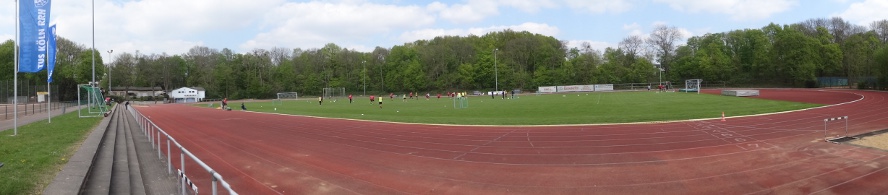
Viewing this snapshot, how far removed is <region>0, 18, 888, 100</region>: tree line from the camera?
70938 millimetres

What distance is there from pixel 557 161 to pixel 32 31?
65.3 feet

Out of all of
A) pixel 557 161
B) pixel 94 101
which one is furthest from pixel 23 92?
pixel 557 161

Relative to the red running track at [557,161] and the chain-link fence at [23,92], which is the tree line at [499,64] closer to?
the chain-link fence at [23,92]

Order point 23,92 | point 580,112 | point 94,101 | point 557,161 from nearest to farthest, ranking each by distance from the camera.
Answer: point 557,161
point 580,112
point 94,101
point 23,92

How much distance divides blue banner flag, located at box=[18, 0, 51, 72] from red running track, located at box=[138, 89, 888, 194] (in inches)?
255

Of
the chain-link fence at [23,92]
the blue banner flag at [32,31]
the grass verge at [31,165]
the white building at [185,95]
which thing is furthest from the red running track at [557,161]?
the white building at [185,95]

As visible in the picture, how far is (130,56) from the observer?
332 ft

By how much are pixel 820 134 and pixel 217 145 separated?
20869mm

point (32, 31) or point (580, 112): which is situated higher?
point (32, 31)

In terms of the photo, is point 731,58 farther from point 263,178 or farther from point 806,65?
point 263,178

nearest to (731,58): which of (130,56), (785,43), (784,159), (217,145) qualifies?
(785,43)

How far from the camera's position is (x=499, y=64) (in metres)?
89.1

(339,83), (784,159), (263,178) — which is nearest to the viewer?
(263,178)

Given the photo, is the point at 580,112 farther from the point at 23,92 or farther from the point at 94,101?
the point at 23,92
